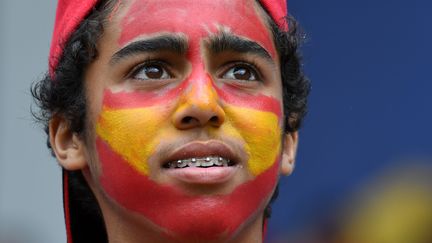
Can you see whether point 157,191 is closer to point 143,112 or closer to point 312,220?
point 143,112

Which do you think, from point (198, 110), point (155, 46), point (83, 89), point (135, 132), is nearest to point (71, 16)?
point (83, 89)

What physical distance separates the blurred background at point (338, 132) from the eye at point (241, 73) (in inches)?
87.7

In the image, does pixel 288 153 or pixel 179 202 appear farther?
pixel 288 153

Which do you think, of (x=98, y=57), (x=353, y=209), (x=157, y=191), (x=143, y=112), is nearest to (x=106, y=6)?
(x=98, y=57)

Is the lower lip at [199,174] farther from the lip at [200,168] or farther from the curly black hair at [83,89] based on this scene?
the curly black hair at [83,89]

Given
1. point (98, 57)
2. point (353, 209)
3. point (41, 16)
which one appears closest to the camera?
point (98, 57)

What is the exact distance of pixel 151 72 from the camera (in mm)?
3107

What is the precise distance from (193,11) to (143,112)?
14.7 inches

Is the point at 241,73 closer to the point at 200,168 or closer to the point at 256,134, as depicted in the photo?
the point at 256,134

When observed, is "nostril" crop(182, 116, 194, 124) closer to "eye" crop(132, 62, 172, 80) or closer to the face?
the face

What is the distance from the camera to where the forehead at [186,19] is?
10.1 feet

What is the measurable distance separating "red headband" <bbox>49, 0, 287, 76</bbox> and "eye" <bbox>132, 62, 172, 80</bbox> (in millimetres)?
317

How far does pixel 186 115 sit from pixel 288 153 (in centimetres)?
65

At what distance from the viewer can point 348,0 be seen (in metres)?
5.74
